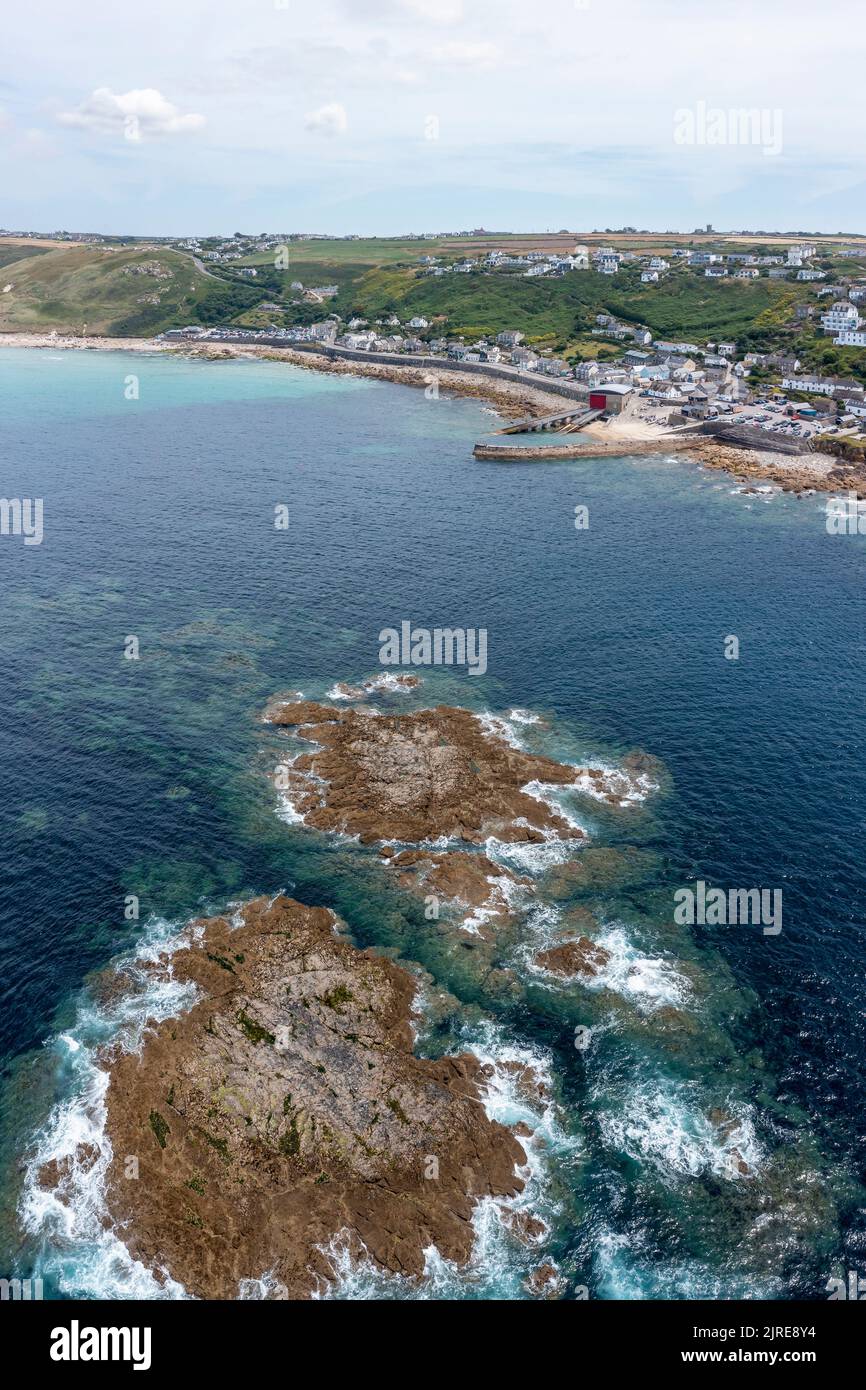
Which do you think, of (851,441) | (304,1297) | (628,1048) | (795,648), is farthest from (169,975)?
(851,441)

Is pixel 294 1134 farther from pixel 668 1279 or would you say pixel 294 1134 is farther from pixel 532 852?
pixel 532 852

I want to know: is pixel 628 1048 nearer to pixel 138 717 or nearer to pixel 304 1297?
pixel 304 1297

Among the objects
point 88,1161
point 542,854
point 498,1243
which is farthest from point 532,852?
point 88,1161

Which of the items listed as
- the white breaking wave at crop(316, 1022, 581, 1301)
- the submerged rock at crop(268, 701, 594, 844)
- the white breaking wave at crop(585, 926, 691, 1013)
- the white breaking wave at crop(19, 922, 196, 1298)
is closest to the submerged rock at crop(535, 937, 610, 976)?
the white breaking wave at crop(585, 926, 691, 1013)

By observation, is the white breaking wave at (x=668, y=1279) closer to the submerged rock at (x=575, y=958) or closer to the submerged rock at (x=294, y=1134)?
the submerged rock at (x=294, y=1134)

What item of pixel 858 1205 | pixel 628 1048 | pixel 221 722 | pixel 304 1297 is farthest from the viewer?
pixel 221 722

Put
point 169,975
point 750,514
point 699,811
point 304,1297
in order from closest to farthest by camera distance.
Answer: point 304,1297
point 169,975
point 699,811
point 750,514

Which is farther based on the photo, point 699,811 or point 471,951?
point 699,811

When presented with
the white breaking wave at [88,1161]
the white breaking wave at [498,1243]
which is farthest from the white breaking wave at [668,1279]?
the white breaking wave at [88,1161]
